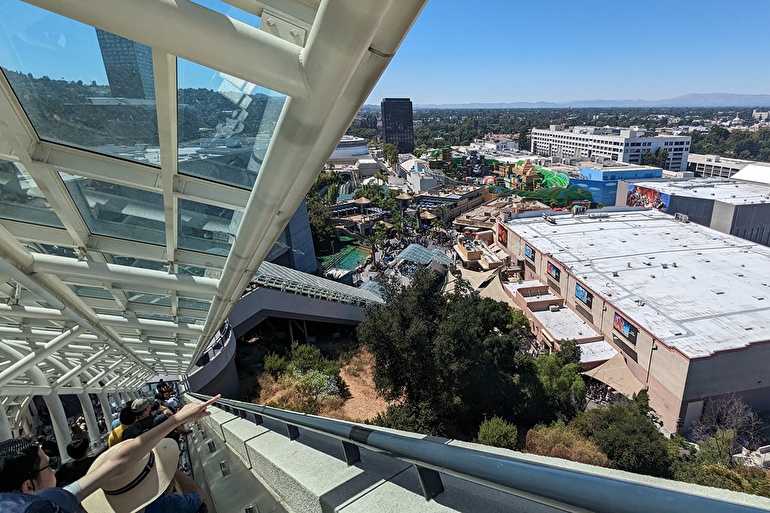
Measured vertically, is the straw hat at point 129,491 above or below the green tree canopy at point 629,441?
above

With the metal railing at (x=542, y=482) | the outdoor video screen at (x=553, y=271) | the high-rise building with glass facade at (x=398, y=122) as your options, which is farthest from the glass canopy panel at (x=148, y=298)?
the high-rise building with glass facade at (x=398, y=122)

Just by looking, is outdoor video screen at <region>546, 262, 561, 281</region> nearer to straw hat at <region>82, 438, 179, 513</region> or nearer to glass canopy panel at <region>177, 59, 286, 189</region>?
straw hat at <region>82, 438, 179, 513</region>

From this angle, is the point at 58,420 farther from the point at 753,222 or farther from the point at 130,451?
the point at 753,222

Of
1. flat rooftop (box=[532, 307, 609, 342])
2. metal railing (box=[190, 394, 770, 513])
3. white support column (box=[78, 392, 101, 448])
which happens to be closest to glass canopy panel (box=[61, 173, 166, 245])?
metal railing (box=[190, 394, 770, 513])

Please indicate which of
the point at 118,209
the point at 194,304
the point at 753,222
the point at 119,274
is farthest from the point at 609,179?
the point at 118,209

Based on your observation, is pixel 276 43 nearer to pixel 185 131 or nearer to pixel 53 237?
pixel 185 131

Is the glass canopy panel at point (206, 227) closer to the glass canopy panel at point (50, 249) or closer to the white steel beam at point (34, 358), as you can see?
the glass canopy panel at point (50, 249)
